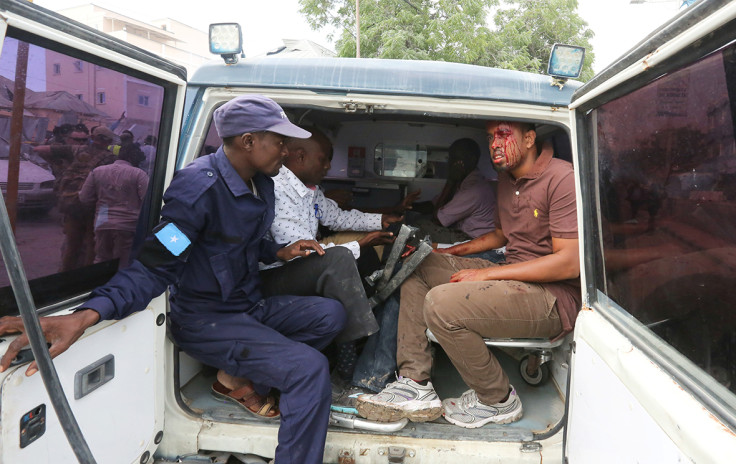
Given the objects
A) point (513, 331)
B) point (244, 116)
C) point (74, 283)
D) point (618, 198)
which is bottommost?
point (513, 331)

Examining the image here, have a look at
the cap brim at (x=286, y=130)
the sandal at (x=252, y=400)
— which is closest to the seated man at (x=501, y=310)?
the sandal at (x=252, y=400)

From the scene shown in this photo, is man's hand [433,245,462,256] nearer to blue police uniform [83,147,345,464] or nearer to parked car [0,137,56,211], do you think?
blue police uniform [83,147,345,464]

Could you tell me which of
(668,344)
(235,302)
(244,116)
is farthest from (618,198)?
(235,302)

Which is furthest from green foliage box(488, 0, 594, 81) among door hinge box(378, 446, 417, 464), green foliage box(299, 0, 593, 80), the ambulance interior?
door hinge box(378, 446, 417, 464)

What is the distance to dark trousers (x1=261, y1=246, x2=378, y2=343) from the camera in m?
2.37

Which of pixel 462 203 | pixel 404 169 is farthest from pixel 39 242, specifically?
pixel 404 169

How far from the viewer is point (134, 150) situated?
170 cm

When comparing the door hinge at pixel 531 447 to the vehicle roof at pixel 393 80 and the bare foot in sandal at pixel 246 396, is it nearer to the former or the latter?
the bare foot in sandal at pixel 246 396

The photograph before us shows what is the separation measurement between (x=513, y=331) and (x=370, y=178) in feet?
8.22

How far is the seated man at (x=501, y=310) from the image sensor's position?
222 centimetres

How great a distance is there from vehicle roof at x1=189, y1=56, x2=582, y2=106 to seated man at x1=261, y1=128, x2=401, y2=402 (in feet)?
1.96

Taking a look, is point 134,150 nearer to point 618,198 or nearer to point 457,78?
point 457,78

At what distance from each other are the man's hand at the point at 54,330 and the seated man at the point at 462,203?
9.30 feet

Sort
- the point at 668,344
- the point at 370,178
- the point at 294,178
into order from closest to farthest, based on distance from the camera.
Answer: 1. the point at 668,344
2. the point at 294,178
3. the point at 370,178
